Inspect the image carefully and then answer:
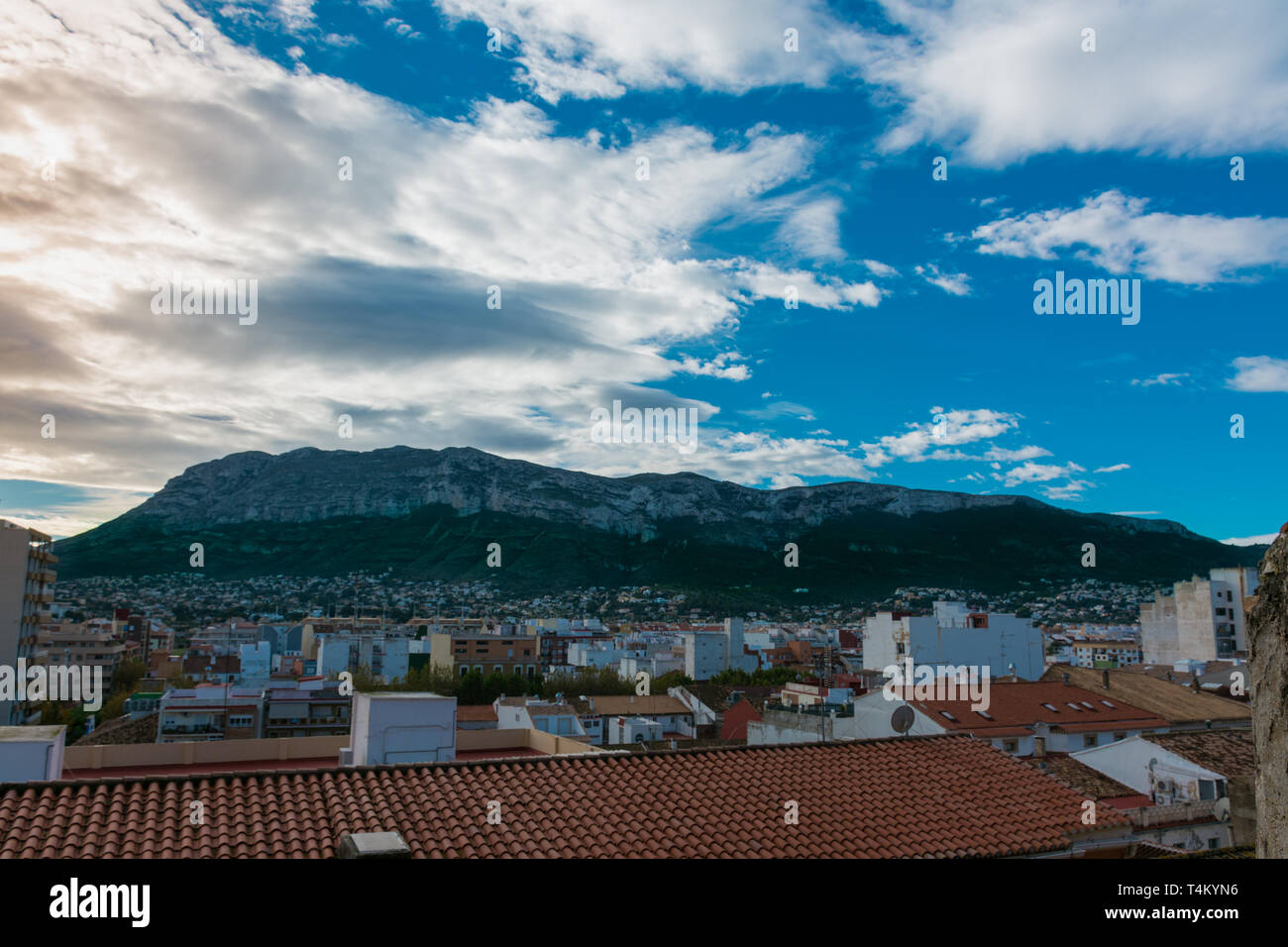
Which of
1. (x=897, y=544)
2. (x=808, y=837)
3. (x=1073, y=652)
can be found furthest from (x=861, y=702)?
(x=897, y=544)

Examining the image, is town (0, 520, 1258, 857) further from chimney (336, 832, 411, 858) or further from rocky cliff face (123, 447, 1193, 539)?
rocky cliff face (123, 447, 1193, 539)

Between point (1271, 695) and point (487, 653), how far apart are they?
3522 inches

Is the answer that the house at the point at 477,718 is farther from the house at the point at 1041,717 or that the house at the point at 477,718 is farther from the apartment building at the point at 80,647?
the apartment building at the point at 80,647

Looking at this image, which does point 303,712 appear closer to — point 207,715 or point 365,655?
point 207,715

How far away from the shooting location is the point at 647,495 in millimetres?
185875

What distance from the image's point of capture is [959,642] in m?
52.8

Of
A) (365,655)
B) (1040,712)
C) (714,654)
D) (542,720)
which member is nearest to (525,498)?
(714,654)

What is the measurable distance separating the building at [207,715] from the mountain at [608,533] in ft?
328

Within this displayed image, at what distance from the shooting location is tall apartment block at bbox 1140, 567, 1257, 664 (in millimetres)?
70062

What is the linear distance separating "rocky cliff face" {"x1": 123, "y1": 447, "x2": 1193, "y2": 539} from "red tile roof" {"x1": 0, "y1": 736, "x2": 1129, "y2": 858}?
525 ft

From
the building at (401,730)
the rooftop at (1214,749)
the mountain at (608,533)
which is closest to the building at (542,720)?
the rooftop at (1214,749)

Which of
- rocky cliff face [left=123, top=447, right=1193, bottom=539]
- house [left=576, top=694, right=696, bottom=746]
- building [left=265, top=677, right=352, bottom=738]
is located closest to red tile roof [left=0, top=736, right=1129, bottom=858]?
house [left=576, top=694, right=696, bottom=746]
